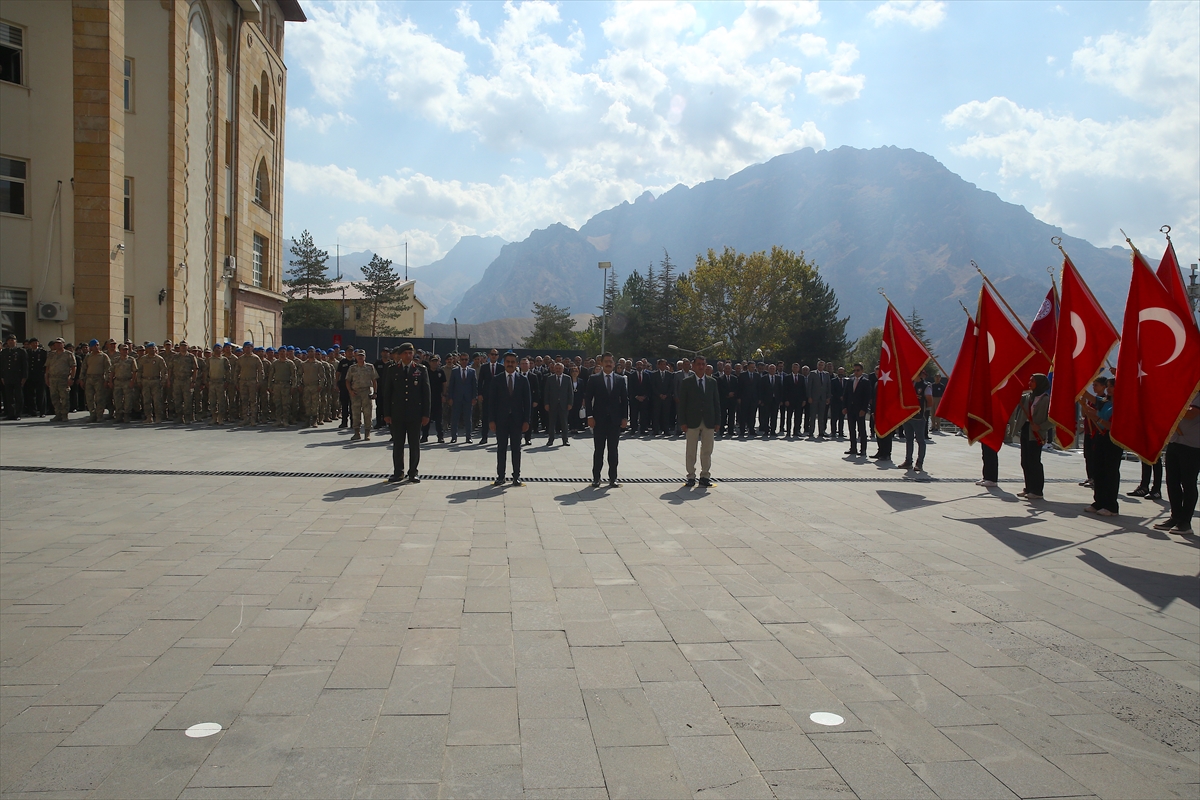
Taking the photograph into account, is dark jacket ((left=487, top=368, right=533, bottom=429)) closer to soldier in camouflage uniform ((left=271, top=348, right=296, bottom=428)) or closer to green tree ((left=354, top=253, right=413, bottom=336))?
soldier in camouflage uniform ((left=271, top=348, right=296, bottom=428))

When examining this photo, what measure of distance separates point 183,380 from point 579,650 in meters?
17.2

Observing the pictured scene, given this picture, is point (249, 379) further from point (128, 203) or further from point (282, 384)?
point (128, 203)

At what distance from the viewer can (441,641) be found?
4883 millimetres

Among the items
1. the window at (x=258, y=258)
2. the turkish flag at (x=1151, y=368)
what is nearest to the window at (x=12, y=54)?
the window at (x=258, y=258)

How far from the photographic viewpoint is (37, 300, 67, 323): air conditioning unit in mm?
21469

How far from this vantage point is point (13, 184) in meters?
21.6

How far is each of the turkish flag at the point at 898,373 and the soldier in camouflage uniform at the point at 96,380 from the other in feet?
58.9

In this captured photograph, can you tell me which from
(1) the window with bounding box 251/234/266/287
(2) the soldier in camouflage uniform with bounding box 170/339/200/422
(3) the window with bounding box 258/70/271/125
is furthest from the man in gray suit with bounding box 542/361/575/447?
(3) the window with bounding box 258/70/271/125

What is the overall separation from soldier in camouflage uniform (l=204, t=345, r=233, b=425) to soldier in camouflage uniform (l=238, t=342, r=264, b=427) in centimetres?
36

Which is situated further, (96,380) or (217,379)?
(217,379)

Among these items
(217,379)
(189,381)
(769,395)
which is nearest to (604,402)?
(769,395)

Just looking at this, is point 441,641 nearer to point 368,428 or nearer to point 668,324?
point 368,428

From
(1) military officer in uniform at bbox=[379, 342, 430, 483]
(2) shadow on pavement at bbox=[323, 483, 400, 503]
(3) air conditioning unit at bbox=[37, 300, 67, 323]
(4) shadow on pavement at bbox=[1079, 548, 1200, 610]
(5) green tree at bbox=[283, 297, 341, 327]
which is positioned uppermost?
(5) green tree at bbox=[283, 297, 341, 327]

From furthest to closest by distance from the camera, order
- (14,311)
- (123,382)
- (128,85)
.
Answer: (128,85), (14,311), (123,382)
